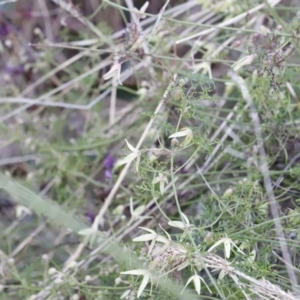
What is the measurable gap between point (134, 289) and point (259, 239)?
0.58 feet

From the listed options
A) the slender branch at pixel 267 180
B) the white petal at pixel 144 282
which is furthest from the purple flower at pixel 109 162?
the white petal at pixel 144 282

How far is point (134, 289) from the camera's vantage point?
A: 0.77 metres

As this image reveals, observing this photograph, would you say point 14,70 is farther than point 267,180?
Yes

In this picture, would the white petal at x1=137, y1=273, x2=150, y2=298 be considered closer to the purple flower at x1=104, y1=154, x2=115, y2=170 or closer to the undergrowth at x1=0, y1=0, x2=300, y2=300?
the undergrowth at x1=0, y1=0, x2=300, y2=300

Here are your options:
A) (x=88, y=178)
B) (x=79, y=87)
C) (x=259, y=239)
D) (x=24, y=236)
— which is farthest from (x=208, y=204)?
(x=79, y=87)

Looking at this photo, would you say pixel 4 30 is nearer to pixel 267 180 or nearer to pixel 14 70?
pixel 14 70

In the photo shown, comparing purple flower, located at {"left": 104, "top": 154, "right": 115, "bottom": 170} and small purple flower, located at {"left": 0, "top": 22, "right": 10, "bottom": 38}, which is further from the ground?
small purple flower, located at {"left": 0, "top": 22, "right": 10, "bottom": 38}

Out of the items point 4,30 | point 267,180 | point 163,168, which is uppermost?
point 4,30

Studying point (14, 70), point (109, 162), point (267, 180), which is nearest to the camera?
point (267, 180)

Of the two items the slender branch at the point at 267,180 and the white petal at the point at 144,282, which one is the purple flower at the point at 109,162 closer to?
the slender branch at the point at 267,180

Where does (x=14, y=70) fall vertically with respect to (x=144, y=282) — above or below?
above

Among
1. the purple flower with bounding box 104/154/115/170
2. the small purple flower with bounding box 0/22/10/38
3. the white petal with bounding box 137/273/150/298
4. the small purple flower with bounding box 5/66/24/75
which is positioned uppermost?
the small purple flower with bounding box 0/22/10/38

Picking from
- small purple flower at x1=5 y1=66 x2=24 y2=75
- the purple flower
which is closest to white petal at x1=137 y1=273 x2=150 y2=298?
the purple flower

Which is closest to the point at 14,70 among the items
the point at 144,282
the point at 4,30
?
the point at 4,30
